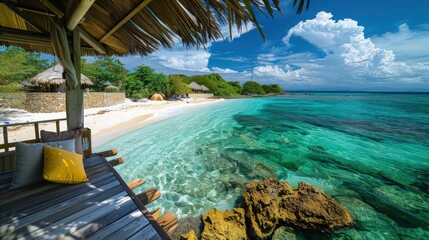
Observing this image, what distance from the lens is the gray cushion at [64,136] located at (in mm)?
2395

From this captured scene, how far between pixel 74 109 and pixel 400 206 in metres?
6.74

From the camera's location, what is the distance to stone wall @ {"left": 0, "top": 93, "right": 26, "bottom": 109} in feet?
31.8

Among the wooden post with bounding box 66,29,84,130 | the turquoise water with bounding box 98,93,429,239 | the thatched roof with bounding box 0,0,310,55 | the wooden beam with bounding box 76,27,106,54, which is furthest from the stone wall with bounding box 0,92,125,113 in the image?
the wooden post with bounding box 66,29,84,130

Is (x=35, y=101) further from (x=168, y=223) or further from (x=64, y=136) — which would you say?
(x=168, y=223)

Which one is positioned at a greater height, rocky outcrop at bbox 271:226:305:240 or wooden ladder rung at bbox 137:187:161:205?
wooden ladder rung at bbox 137:187:161:205

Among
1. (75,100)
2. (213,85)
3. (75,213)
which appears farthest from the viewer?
(213,85)

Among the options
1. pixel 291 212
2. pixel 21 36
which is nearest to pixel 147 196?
pixel 291 212

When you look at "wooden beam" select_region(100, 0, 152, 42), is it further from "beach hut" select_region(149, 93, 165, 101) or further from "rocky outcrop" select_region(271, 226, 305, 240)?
"beach hut" select_region(149, 93, 165, 101)

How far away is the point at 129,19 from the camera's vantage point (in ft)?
7.54

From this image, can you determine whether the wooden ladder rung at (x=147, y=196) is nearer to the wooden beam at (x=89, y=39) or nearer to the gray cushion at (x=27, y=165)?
the gray cushion at (x=27, y=165)

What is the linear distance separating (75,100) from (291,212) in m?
4.03

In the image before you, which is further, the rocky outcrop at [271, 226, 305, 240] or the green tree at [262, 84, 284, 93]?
the green tree at [262, 84, 284, 93]

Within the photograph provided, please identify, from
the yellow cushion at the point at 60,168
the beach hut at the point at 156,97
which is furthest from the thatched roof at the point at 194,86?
the yellow cushion at the point at 60,168

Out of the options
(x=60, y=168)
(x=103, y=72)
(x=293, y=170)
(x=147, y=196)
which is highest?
(x=103, y=72)
